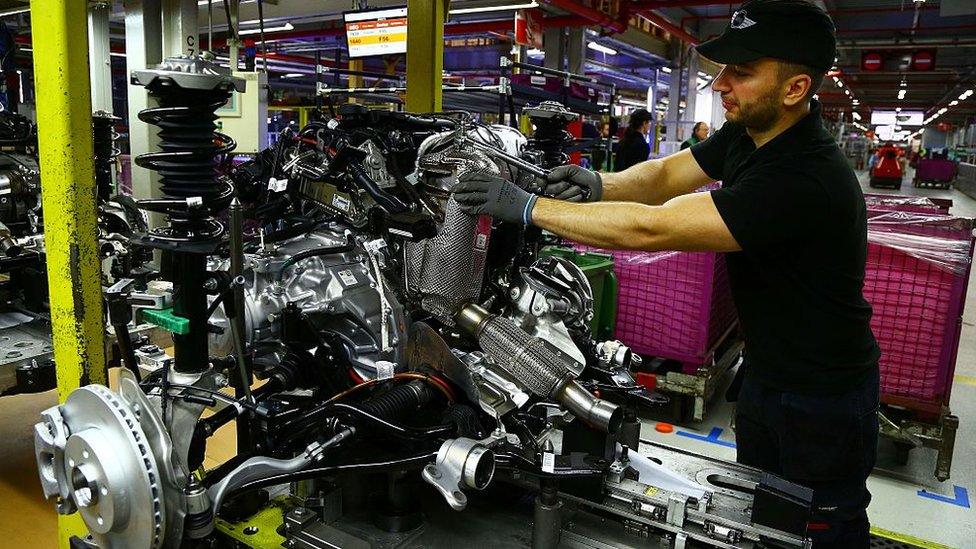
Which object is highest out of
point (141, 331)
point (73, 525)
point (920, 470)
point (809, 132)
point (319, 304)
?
point (809, 132)

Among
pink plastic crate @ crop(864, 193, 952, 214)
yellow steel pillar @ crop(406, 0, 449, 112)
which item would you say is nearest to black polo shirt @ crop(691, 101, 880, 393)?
pink plastic crate @ crop(864, 193, 952, 214)

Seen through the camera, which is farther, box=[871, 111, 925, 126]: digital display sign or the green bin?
box=[871, 111, 925, 126]: digital display sign

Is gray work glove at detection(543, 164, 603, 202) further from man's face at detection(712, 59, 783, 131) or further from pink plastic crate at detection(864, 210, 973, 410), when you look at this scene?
pink plastic crate at detection(864, 210, 973, 410)

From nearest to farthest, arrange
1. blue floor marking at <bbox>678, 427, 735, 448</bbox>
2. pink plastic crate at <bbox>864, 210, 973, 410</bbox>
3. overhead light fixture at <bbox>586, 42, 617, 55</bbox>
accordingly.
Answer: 1. pink plastic crate at <bbox>864, 210, 973, 410</bbox>
2. blue floor marking at <bbox>678, 427, 735, 448</bbox>
3. overhead light fixture at <bbox>586, 42, 617, 55</bbox>

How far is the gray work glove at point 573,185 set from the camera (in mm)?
2264

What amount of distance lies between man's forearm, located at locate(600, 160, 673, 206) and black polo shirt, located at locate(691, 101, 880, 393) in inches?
17.7

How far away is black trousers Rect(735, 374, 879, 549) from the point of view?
2.00m

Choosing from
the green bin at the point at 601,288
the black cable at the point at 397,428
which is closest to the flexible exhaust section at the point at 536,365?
the black cable at the point at 397,428

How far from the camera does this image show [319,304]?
237cm

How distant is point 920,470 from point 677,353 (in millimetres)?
1378

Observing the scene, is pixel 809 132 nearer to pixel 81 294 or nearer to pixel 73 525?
pixel 81 294

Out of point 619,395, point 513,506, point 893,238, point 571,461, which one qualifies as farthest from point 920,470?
point 571,461

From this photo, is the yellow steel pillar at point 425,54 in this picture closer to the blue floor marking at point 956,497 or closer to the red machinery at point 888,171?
the blue floor marking at point 956,497

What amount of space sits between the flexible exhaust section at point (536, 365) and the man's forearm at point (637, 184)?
2.00 feet
